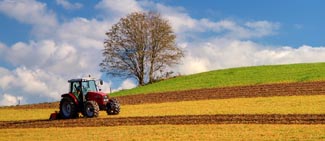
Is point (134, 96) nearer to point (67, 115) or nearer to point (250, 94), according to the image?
point (250, 94)

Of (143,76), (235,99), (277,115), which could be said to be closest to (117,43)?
(143,76)

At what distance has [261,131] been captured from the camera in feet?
79.0

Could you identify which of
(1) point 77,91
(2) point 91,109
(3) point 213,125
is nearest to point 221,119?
(3) point 213,125

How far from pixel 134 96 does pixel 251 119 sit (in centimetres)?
2847

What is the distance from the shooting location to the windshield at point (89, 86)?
114 feet

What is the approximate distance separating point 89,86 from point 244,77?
3048 cm

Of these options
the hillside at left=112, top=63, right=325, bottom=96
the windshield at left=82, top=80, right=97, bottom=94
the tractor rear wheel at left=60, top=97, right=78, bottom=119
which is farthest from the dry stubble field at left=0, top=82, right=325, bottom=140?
the hillside at left=112, top=63, right=325, bottom=96

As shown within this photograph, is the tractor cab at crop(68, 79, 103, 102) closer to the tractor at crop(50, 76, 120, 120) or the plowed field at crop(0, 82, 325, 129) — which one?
the tractor at crop(50, 76, 120, 120)

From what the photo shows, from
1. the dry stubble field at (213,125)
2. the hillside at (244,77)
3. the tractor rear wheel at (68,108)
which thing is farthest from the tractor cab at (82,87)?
the hillside at (244,77)

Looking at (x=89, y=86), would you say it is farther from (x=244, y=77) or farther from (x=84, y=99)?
(x=244, y=77)

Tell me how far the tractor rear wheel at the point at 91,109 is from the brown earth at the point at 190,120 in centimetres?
71

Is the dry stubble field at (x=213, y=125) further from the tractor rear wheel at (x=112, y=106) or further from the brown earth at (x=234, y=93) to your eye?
the brown earth at (x=234, y=93)

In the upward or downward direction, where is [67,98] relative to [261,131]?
upward

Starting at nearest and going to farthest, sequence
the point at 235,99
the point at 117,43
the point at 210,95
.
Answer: the point at 235,99, the point at 210,95, the point at 117,43
